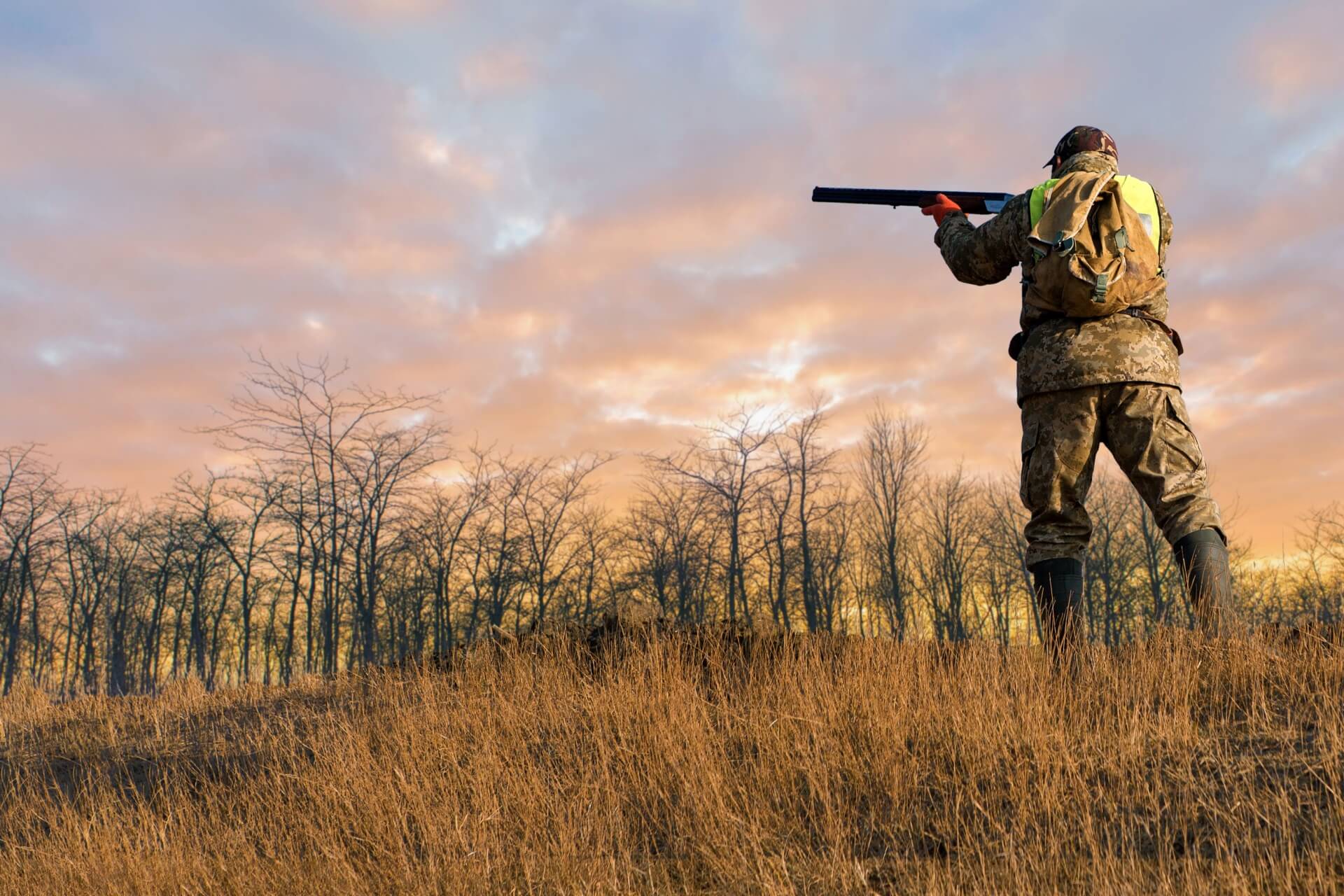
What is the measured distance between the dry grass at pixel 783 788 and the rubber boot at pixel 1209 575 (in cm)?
19

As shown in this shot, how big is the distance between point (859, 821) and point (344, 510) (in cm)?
1631

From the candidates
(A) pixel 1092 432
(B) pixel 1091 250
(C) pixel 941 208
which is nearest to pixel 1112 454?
(A) pixel 1092 432

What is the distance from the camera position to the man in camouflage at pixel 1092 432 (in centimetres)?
436

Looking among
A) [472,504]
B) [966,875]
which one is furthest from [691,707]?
[472,504]

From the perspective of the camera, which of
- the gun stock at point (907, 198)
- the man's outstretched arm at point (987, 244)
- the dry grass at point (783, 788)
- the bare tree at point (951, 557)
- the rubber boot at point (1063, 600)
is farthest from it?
the bare tree at point (951, 557)

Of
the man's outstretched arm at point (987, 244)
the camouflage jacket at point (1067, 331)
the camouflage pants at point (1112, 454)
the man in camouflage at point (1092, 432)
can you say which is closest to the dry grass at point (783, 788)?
the man in camouflage at point (1092, 432)

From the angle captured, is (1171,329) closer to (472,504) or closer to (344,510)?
(344,510)

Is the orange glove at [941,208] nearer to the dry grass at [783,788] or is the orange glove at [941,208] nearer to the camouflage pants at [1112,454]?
the camouflage pants at [1112,454]

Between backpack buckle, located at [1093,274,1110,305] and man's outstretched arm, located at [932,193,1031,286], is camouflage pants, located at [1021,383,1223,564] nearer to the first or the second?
backpack buckle, located at [1093,274,1110,305]

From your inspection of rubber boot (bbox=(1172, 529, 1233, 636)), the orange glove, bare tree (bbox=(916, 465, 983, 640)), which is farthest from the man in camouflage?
bare tree (bbox=(916, 465, 983, 640))

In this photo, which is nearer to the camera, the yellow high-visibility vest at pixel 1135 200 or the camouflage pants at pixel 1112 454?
the camouflage pants at pixel 1112 454

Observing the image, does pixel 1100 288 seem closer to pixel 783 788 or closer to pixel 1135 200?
pixel 1135 200

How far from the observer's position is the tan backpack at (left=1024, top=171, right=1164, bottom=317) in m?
4.34

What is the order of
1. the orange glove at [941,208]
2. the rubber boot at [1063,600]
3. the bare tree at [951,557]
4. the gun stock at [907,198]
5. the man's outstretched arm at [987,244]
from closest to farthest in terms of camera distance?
1. the rubber boot at [1063,600]
2. the man's outstretched arm at [987,244]
3. the orange glove at [941,208]
4. the gun stock at [907,198]
5. the bare tree at [951,557]
